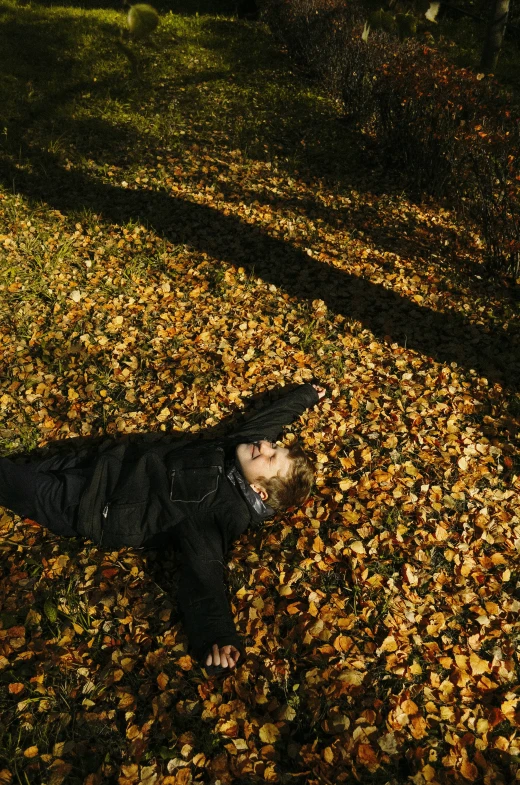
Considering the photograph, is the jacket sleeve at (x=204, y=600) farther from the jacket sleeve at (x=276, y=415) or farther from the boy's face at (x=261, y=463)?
the jacket sleeve at (x=276, y=415)

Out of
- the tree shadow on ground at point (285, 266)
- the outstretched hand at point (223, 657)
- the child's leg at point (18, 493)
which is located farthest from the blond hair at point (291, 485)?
the tree shadow on ground at point (285, 266)

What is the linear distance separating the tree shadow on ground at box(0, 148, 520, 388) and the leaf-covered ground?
0.03 metres

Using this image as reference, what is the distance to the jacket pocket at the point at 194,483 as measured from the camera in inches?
123

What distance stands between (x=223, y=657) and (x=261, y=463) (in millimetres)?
1081

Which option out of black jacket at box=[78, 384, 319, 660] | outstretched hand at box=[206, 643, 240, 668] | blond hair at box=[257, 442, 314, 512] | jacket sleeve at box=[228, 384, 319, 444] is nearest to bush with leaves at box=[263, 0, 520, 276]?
jacket sleeve at box=[228, 384, 319, 444]

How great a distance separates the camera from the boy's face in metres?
3.19

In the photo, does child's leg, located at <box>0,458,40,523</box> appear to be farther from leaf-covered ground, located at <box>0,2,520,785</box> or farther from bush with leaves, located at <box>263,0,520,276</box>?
bush with leaves, located at <box>263,0,520,276</box>

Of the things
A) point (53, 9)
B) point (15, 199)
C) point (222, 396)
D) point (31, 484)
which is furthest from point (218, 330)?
point (53, 9)

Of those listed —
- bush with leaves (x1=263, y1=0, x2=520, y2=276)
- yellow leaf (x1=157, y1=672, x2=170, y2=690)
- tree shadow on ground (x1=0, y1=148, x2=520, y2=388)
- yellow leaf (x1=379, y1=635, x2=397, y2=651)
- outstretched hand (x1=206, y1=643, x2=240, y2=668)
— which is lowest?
yellow leaf (x1=157, y1=672, x2=170, y2=690)

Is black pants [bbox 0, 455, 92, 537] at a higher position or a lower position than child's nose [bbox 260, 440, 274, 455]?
lower

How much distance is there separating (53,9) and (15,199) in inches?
374

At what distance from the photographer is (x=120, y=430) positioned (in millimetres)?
3988

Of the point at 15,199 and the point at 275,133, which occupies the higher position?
→ the point at 275,133

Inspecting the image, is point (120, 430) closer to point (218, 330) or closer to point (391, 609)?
point (218, 330)
